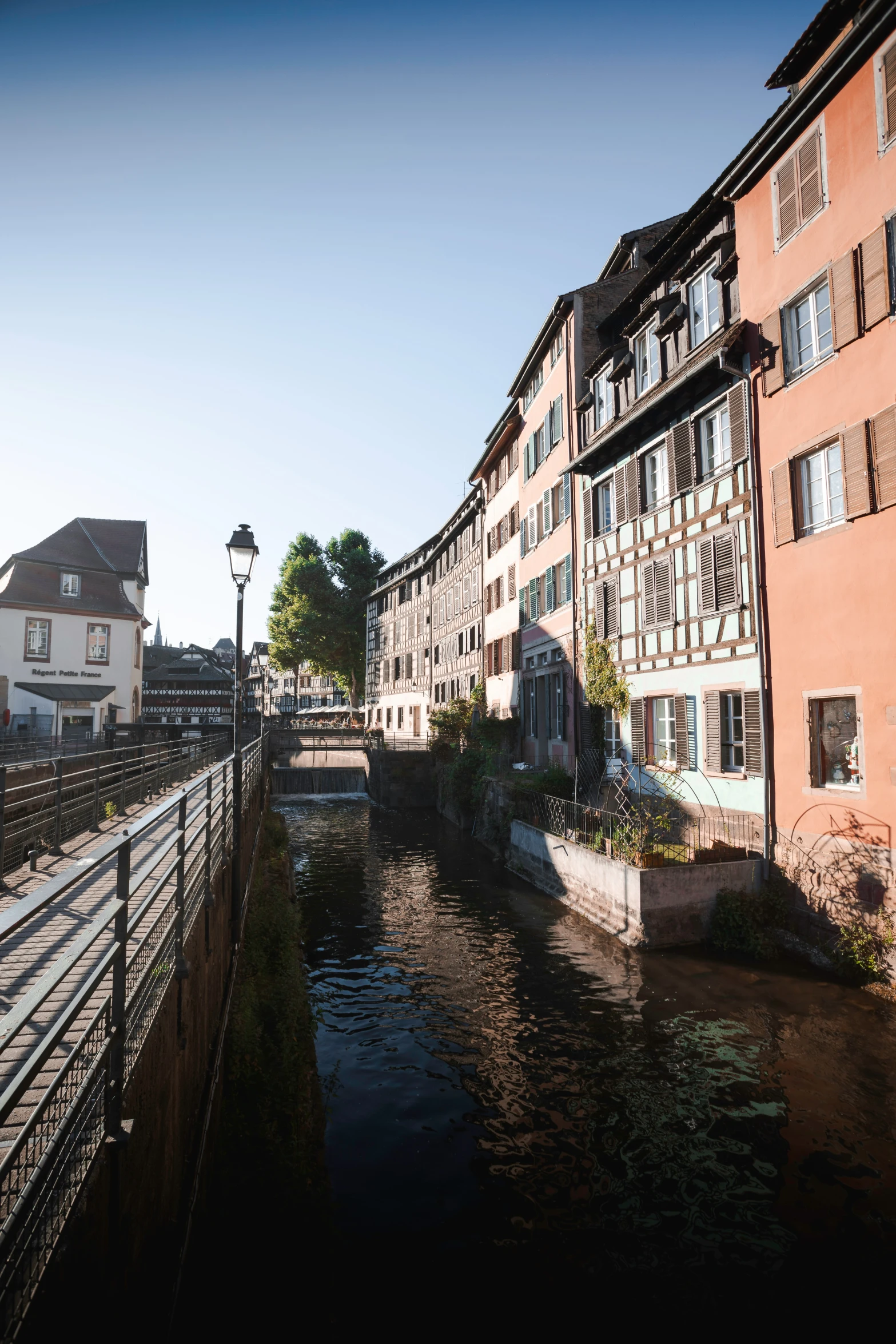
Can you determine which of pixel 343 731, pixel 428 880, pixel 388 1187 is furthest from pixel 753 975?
pixel 343 731

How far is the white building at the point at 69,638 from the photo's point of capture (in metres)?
34.6

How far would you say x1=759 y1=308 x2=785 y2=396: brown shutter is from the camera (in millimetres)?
12461

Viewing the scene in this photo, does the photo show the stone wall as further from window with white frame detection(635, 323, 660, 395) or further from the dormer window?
window with white frame detection(635, 323, 660, 395)

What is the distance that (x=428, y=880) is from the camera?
18.3 metres

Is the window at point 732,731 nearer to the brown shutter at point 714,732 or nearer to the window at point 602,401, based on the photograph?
the brown shutter at point 714,732

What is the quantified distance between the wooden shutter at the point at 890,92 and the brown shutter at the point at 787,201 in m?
1.81

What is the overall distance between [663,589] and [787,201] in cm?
731

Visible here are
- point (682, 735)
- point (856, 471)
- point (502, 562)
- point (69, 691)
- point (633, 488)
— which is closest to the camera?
point (856, 471)

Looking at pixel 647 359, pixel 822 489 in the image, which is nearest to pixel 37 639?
pixel 647 359

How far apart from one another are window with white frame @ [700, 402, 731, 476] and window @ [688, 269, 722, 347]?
5.33 feet

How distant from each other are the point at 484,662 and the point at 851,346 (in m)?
21.0

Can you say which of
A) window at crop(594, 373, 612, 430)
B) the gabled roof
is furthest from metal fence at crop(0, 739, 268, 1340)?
the gabled roof

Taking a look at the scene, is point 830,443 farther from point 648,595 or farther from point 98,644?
point 98,644

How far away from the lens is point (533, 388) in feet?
84.1
